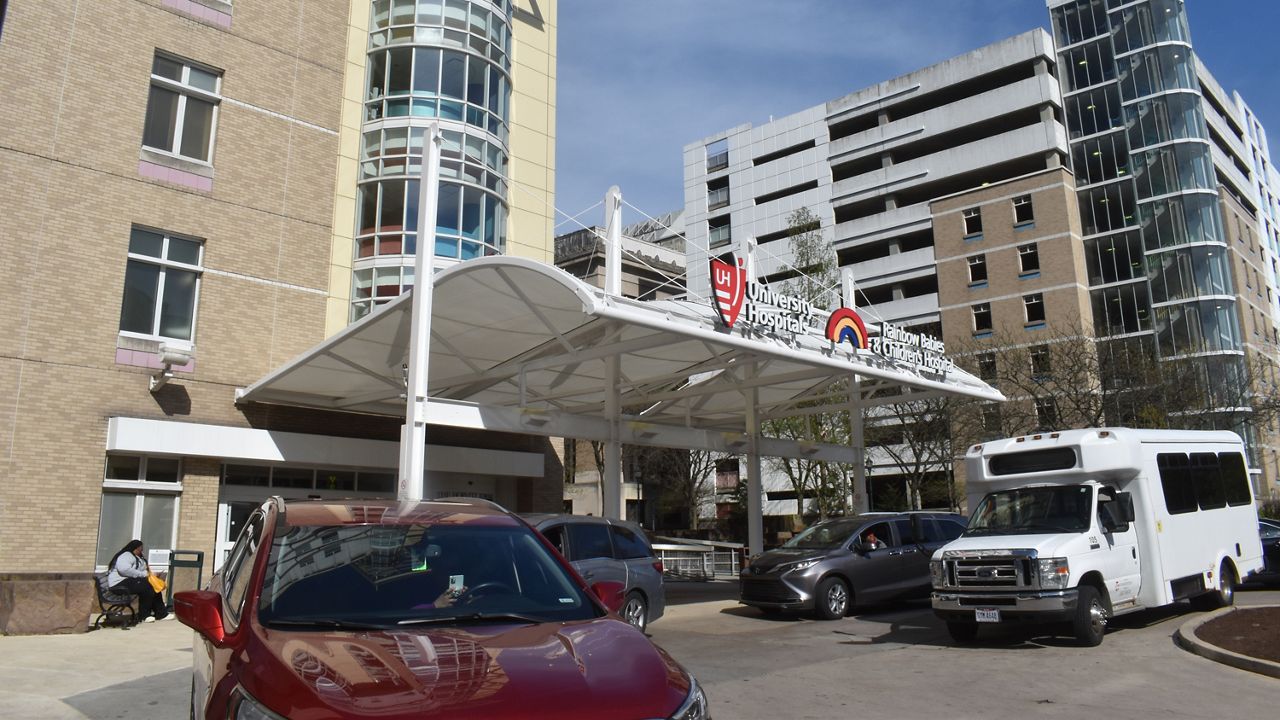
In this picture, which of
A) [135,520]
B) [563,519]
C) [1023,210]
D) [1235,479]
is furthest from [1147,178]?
[135,520]

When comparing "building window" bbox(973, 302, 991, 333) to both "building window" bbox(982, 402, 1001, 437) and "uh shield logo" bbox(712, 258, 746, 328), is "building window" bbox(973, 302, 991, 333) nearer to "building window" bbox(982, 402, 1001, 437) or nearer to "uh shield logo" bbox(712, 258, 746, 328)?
"building window" bbox(982, 402, 1001, 437)

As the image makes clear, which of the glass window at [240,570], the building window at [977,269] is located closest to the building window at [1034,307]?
the building window at [977,269]

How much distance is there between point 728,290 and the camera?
15430mm

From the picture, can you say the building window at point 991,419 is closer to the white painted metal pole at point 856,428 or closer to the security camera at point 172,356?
the white painted metal pole at point 856,428

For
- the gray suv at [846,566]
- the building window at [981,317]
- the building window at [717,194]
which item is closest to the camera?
the gray suv at [846,566]

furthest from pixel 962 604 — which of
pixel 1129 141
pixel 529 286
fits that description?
pixel 1129 141

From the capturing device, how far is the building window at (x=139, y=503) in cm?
1756

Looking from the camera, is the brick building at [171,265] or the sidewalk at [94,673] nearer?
the sidewalk at [94,673]

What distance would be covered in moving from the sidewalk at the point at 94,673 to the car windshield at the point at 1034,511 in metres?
9.95

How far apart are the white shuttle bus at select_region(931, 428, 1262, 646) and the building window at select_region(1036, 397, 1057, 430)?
20.5m

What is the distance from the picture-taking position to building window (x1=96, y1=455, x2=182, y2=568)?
17562mm

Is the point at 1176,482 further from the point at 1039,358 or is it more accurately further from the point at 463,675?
the point at 1039,358

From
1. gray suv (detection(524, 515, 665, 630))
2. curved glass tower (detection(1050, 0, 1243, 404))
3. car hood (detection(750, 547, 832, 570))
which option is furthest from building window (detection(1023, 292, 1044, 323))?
gray suv (detection(524, 515, 665, 630))

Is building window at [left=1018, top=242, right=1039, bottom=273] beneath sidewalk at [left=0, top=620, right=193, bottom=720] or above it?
above
